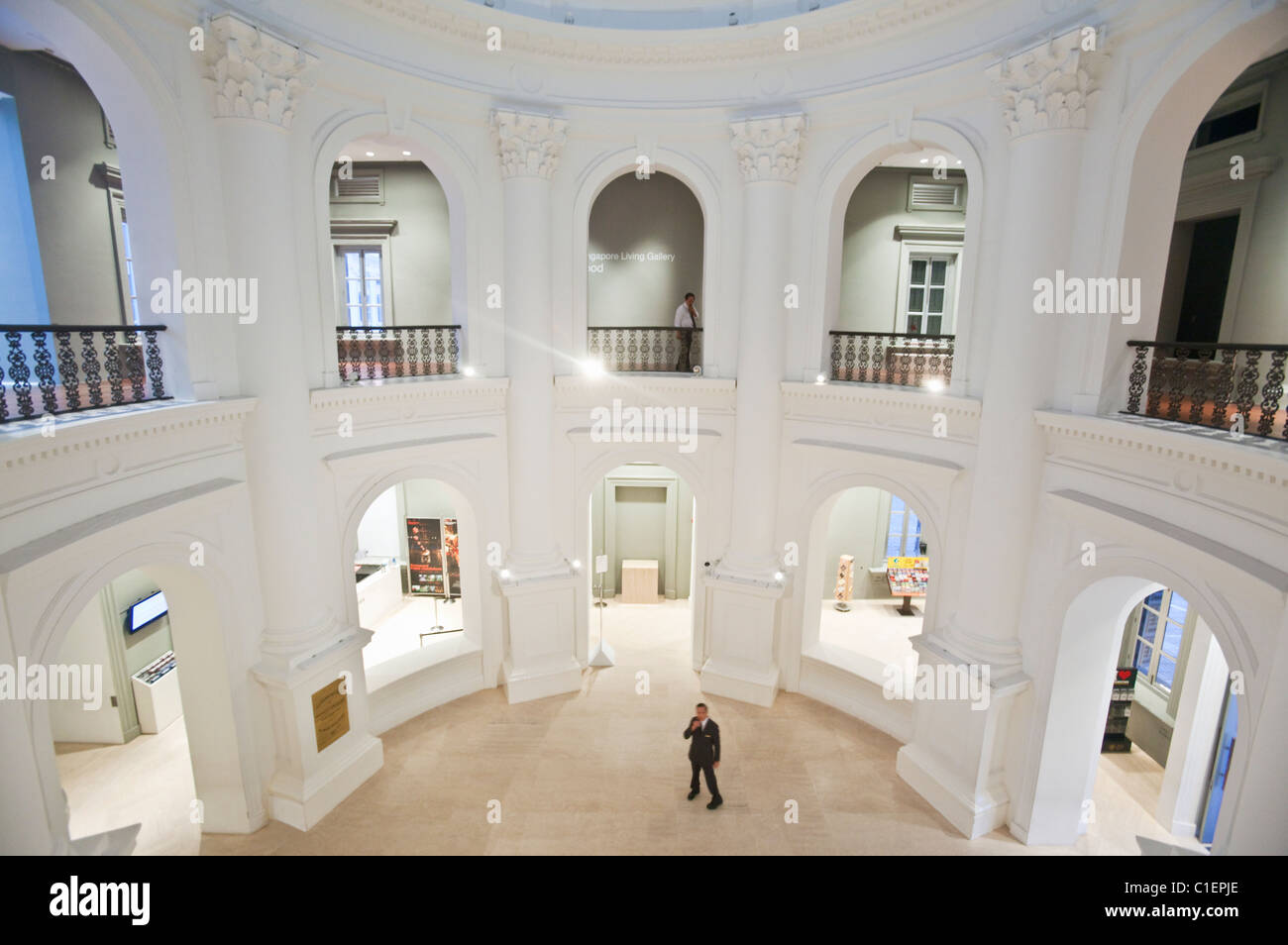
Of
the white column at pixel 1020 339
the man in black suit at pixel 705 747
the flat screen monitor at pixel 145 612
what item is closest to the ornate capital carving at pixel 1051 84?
the white column at pixel 1020 339

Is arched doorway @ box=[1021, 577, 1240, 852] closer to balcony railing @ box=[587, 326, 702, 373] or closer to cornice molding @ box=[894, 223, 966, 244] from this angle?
balcony railing @ box=[587, 326, 702, 373]

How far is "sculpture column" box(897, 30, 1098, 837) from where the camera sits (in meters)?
6.86

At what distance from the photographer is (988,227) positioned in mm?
7801

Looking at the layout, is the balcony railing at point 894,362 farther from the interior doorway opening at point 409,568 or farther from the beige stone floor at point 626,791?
the interior doorway opening at point 409,568

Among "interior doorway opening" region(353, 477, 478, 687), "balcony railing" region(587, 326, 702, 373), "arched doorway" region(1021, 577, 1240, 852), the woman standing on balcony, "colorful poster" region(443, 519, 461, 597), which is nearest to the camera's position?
"arched doorway" region(1021, 577, 1240, 852)

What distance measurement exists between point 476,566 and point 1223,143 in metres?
11.9

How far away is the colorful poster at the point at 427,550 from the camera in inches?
561

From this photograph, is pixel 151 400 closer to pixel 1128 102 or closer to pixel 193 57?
pixel 193 57

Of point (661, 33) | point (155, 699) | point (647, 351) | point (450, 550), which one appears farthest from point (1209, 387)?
point (155, 699)

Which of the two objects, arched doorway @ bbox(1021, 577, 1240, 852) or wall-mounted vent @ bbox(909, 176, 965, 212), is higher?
wall-mounted vent @ bbox(909, 176, 965, 212)

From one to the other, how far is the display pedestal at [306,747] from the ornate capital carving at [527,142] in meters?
6.56

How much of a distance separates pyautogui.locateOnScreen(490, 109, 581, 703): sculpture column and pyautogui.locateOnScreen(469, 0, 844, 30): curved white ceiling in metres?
1.56

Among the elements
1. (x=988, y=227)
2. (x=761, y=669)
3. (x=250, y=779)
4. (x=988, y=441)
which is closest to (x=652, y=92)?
(x=988, y=227)

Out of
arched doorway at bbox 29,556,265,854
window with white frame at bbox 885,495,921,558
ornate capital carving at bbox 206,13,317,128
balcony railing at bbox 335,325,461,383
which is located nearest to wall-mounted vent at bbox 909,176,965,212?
window with white frame at bbox 885,495,921,558
